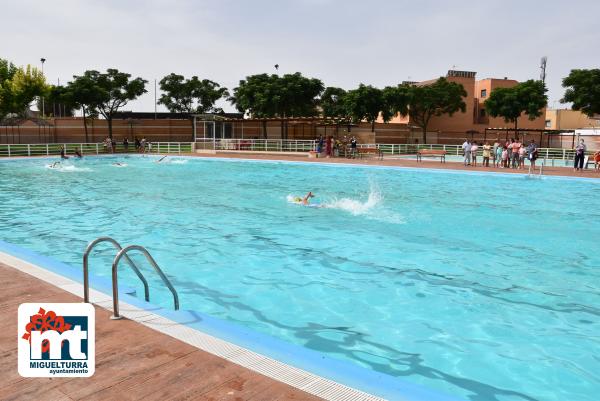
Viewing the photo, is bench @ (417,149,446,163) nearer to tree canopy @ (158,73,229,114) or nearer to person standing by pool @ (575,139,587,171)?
person standing by pool @ (575,139,587,171)

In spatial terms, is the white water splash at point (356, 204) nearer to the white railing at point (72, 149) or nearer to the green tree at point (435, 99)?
the white railing at point (72, 149)

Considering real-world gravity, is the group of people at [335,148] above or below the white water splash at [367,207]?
above

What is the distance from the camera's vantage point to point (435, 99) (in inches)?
2088

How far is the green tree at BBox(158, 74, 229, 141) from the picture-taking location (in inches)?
2343

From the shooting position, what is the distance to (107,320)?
460 cm

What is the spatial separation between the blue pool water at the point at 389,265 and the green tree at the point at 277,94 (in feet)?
97.4

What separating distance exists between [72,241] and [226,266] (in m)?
3.80

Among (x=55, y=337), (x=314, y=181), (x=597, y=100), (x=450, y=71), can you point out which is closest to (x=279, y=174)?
(x=314, y=181)

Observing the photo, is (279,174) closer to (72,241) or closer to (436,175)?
(436,175)

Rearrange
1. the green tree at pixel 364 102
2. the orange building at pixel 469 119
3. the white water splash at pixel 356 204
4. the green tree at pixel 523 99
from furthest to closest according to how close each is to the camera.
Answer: the orange building at pixel 469 119, the green tree at pixel 523 99, the green tree at pixel 364 102, the white water splash at pixel 356 204

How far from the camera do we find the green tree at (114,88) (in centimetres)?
4675

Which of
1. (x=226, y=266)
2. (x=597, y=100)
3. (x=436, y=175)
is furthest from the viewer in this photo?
(x=597, y=100)

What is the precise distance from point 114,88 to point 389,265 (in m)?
44.6

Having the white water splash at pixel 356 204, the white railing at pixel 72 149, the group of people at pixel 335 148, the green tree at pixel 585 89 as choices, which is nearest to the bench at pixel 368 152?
the group of people at pixel 335 148
